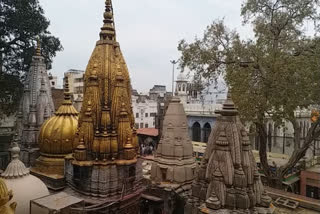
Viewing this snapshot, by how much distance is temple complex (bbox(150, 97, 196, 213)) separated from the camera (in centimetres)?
1105

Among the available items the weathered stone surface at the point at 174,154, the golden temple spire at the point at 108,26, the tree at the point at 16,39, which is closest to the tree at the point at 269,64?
the weathered stone surface at the point at 174,154

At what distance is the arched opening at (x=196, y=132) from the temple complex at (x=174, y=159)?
57.7 ft

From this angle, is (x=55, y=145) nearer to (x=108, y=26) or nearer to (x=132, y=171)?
(x=132, y=171)

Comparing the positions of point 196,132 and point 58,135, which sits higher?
point 58,135

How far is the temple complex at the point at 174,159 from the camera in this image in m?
11.1

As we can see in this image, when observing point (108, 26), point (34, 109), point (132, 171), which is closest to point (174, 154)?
point (132, 171)

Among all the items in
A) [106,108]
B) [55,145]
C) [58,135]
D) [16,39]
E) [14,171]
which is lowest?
[14,171]

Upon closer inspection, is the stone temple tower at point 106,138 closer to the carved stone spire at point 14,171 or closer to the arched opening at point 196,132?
the carved stone spire at point 14,171

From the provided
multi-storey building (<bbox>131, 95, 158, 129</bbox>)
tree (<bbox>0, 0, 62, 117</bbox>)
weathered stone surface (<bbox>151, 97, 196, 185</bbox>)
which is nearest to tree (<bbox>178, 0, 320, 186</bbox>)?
weathered stone surface (<bbox>151, 97, 196, 185</bbox>)

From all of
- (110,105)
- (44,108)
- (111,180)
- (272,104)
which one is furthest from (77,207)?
(272,104)

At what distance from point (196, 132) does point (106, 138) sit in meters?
21.7

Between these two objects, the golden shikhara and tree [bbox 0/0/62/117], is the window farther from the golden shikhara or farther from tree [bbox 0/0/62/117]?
tree [bbox 0/0/62/117]

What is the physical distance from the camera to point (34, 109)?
1327 cm

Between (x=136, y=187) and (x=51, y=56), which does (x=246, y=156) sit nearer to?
(x=136, y=187)
